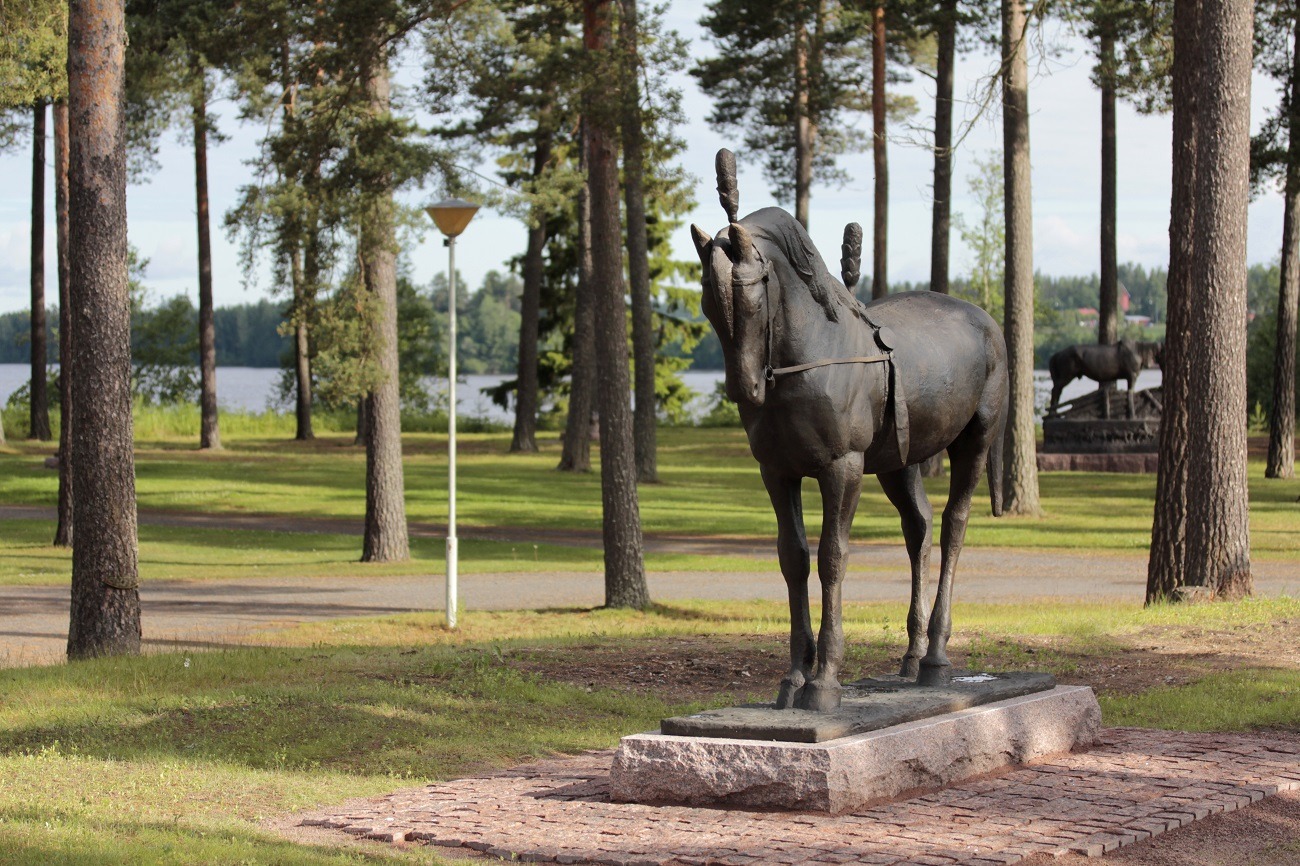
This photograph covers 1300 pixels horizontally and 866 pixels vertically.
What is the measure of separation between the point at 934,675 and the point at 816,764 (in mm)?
1618

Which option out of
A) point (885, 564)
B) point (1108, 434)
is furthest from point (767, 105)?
point (885, 564)

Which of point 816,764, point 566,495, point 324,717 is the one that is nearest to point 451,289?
point 324,717

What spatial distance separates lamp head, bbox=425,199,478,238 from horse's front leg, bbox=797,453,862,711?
10223mm

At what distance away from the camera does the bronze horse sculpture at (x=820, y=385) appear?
7.05 metres

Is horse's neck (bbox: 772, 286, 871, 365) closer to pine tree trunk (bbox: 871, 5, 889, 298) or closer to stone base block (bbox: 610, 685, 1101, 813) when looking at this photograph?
stone base block (bbox: 610, 685, 1101, 813)

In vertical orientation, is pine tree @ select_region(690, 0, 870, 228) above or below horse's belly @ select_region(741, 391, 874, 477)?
above

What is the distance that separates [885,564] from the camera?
21875 millimetres

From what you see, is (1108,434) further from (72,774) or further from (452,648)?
(72,774)

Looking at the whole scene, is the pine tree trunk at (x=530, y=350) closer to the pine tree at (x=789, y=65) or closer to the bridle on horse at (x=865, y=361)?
the pine tree at (x=789, y=65)

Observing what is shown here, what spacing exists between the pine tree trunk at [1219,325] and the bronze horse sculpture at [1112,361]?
23.4m

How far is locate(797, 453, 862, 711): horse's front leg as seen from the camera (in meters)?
7.23

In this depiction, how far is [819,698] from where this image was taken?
7.19 meters

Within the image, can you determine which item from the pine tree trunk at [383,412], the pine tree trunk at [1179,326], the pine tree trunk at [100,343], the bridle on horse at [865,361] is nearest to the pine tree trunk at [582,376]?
the pine tree trunk at [383,412]

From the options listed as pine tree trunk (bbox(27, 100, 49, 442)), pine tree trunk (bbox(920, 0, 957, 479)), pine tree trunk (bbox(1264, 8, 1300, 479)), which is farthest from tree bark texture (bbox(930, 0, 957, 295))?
pine tree trunk (bbox(27, 100, 49, 442))
